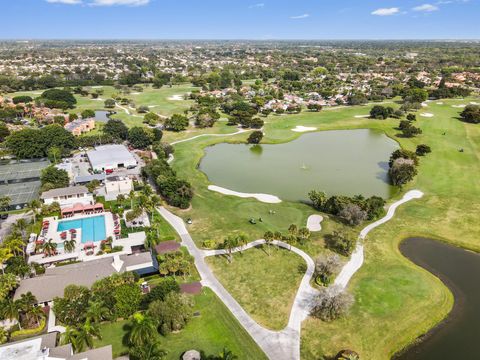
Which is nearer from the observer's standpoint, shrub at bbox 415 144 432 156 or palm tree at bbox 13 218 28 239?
palm tree at bbox 13 218 28 239

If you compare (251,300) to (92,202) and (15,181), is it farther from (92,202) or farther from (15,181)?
(15,181)

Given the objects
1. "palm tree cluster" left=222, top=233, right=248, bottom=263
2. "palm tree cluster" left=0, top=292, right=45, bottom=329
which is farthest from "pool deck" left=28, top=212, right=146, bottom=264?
"palm tree cluster" left=222, top=233, right=248, bottom=263

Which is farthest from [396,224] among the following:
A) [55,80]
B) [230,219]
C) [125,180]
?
[55,80]

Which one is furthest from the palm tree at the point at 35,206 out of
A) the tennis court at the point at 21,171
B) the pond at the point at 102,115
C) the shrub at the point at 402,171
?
the pond at the point at 102,115

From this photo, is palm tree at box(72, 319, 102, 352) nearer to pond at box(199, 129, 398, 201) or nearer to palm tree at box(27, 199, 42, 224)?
palm tree at box(27, 199, 42, 224)

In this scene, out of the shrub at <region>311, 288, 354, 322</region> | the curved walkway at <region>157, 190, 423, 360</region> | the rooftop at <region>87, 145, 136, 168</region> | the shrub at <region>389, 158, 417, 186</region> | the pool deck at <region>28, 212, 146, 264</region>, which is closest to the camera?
the curved walkway at <region>157, 190, 423, 360</region>
